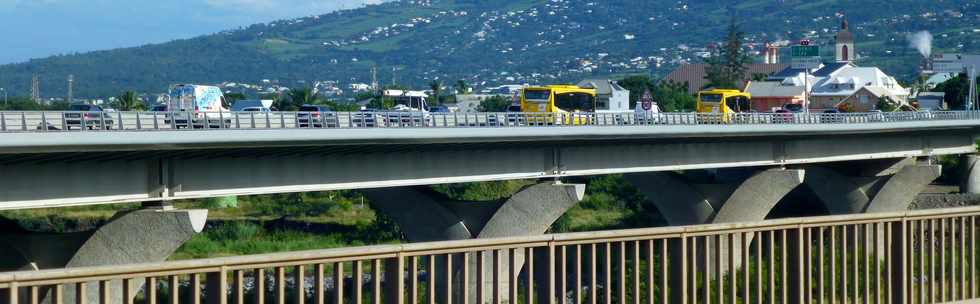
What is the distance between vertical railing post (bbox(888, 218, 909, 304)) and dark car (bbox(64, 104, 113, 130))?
2346 cm

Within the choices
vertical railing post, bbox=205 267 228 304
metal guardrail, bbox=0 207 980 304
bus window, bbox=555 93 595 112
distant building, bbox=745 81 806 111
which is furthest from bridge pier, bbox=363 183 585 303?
distant building, bbox=745 81 806 111

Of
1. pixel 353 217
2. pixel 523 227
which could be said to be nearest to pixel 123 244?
pixel 523 227

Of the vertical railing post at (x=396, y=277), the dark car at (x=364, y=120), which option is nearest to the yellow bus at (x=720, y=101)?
the dark car at (x=364, y=120)

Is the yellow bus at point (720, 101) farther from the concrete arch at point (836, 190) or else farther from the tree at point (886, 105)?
the tree at point (886, 105)

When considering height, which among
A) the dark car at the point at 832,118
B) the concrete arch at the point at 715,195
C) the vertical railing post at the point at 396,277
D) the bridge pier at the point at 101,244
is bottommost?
the concrete arch at the point at 715,195

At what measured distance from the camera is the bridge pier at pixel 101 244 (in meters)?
36.2

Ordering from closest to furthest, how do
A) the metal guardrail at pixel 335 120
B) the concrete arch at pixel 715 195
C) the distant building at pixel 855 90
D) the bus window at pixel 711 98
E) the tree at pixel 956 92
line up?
the metal guardrail at pixel 335 120, the concrete arch at pixel 715 195, the bus window at pixel 711 98, the tree at pixel 956 92, the distant building at pixel 855 90

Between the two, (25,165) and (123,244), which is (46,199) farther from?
(123,244)

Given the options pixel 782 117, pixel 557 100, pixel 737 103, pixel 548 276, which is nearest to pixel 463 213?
pixel 557 100

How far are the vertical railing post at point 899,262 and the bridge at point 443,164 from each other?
2.00m

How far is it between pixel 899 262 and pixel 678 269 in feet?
10.6

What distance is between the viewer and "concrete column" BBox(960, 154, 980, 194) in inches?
3270

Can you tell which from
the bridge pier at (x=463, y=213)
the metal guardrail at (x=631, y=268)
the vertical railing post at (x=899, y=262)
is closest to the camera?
the metal guardrail at (x=631, y=268)

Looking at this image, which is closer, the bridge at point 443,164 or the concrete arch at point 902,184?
the bridge at point 443,164
